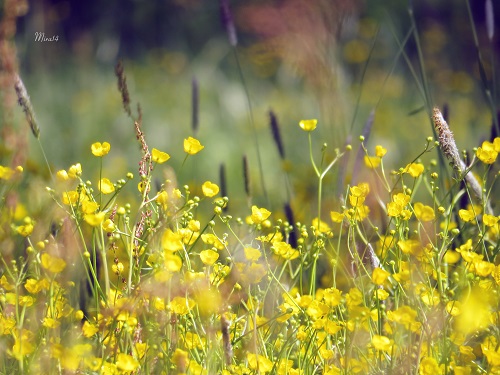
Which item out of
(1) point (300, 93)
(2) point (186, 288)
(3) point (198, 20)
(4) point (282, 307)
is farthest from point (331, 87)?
(3) point (198, 20)

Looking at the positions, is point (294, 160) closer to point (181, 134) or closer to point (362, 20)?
point (181, 134)

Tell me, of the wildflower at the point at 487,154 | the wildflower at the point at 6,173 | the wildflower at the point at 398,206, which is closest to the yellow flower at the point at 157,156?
the wildflower at the point at 6,173

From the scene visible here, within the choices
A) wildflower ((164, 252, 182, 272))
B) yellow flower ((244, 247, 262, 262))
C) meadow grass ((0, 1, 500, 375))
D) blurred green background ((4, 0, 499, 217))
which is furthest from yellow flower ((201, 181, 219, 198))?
blurred green background ((4, 0, 499, 217))

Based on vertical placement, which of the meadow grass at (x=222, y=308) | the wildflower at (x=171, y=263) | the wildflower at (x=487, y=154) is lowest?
the meadow grass at (x=222, y=308)

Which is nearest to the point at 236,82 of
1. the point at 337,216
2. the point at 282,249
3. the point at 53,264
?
the point at 337,216

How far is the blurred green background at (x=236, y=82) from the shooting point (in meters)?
3.10

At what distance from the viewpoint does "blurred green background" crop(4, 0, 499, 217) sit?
3.10 meters

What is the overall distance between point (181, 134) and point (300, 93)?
1040 millimetres

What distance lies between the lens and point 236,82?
468 centimetres

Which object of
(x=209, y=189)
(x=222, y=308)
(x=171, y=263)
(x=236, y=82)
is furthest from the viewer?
(x=236, y=82)

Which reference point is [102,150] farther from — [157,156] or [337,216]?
[337,216]

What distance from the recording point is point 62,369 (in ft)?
3.54

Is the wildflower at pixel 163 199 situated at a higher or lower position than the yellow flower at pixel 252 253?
higher

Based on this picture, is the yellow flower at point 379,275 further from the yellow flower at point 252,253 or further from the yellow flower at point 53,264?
the yellow flower at point 53,264
